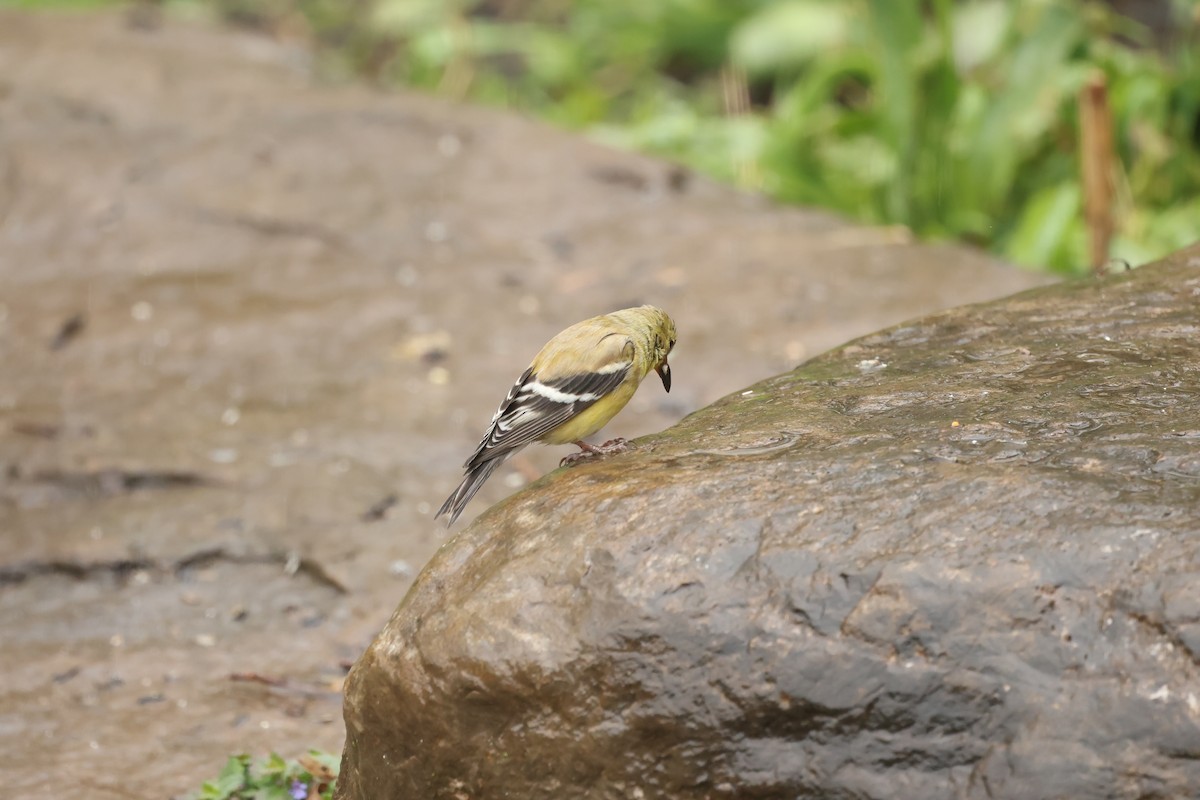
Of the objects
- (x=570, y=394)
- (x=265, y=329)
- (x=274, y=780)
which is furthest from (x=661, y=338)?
(x=265, y=329)

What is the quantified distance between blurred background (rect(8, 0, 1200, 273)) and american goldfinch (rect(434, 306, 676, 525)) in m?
4.06

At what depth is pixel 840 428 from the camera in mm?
3168

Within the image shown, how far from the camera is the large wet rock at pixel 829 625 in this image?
2.43 m

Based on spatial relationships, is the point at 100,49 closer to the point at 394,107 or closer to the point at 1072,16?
the point at 394,107

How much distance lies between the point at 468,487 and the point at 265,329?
3.72 metres

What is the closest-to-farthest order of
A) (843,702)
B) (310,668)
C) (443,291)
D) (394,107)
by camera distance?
(843,702) < (310,668) < (443,291) < (394,107)

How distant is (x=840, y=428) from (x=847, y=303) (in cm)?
396

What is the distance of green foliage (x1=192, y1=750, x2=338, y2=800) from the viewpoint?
3.69m

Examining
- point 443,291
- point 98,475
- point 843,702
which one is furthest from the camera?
point 443,291

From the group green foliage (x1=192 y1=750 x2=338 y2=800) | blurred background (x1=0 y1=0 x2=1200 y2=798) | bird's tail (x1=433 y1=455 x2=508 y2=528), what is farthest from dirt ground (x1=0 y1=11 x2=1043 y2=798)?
bird's tail (x1=433 y1=455 x2=508 y2=528)

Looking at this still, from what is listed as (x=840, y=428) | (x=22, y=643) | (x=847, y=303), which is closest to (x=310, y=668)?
(x=22, y=643)

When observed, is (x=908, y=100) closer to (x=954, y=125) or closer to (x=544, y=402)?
(x=954, y=125)

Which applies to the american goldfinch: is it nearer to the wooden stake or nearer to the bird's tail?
the bird's tail

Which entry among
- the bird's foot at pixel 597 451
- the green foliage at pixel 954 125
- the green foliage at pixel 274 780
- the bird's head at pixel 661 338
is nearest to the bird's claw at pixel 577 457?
the bird's foot at pixel 597 451
